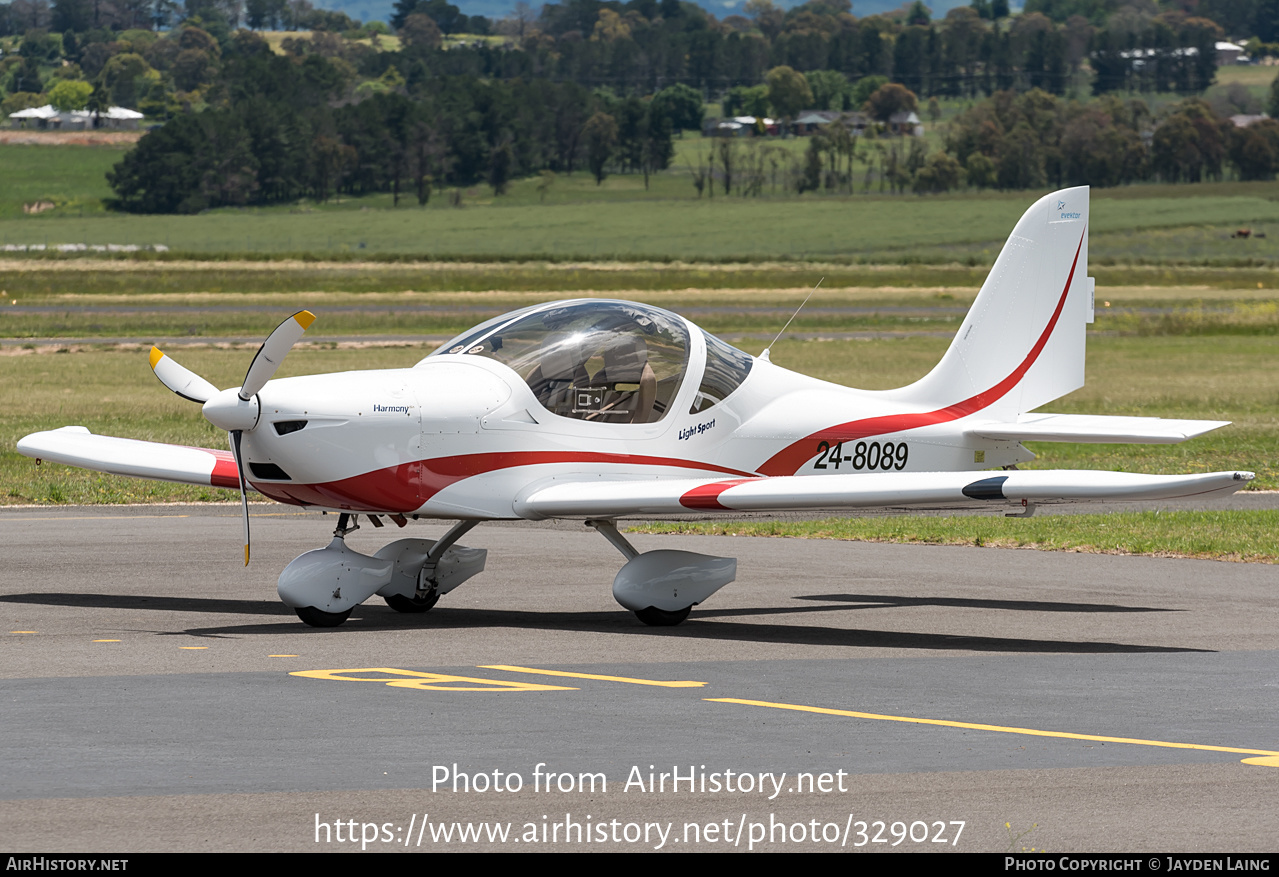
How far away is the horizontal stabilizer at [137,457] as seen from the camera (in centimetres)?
1489

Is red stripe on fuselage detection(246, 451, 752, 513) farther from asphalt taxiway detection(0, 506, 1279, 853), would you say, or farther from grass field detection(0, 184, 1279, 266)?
grass field detection(0, 184, 1279, 266)

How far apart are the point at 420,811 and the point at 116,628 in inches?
238

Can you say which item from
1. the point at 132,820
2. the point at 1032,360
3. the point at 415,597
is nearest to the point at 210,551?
the point at 415,597

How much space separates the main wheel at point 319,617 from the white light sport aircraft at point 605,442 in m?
0.02

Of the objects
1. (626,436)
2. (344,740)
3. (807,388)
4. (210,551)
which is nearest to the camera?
(344,740)

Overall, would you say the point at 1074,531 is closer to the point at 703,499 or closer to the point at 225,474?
the point at 703,499

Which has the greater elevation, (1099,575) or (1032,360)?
(1032,360)

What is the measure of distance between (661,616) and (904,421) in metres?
3.03

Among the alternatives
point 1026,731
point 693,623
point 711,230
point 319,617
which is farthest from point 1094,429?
point 711,230

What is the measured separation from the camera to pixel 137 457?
1557 cm

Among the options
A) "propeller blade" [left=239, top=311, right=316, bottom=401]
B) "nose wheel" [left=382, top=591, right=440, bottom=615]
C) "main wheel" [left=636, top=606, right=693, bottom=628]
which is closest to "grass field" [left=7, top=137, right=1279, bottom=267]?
"nose wheel" [left=382, top=591, right=440, bottom=615]

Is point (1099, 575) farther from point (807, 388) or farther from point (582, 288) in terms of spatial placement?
point (582, 288)

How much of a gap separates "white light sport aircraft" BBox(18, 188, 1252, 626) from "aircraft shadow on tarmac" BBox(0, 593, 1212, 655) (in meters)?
0.27

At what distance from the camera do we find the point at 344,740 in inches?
362
